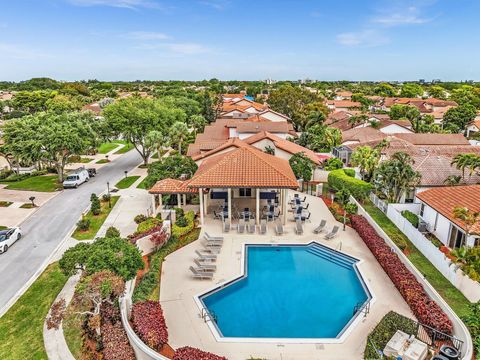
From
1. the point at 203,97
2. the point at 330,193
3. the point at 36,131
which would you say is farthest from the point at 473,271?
the point at 203,97

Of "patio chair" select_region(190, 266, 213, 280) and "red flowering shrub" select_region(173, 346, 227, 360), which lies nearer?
"red flowering shrub" select_region(173, 346, 227, 360)

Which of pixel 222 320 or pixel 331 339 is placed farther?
pixel 222 320

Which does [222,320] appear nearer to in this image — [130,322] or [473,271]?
[130,322]

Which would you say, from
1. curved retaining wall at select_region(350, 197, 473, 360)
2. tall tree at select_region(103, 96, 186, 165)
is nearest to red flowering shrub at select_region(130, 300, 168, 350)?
curved retaining wall at select_region(350, 197, 473, 360)

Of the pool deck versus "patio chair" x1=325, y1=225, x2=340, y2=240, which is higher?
"patio chair" x1=325, y1=225, x2=340, y2=240

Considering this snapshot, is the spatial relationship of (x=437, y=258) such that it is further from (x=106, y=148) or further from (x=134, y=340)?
(x=106, y=148)

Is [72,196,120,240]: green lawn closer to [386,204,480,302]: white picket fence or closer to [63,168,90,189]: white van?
[63,168,90,189]: white van

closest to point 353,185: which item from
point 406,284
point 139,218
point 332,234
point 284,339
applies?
point 332,234
